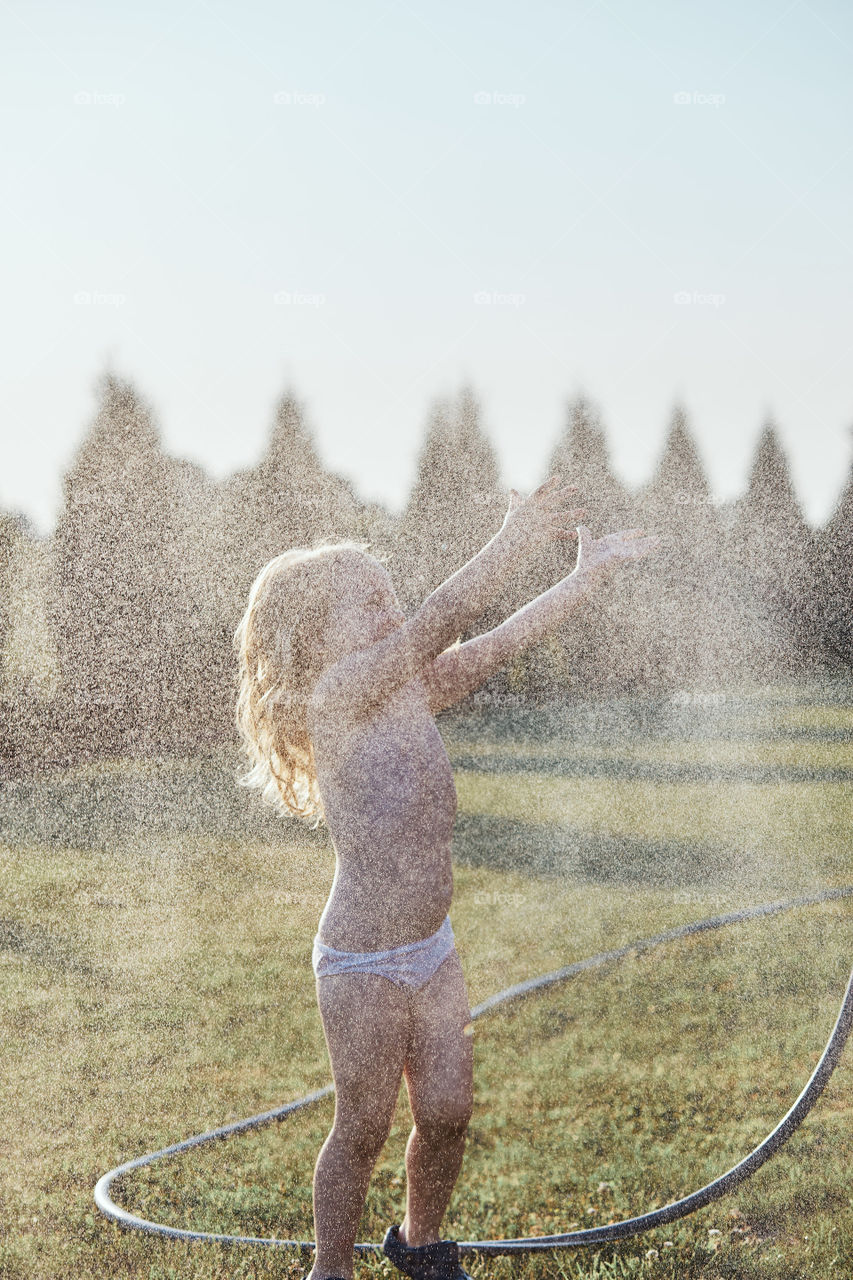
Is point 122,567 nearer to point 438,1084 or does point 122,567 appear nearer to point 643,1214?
point 643,1214

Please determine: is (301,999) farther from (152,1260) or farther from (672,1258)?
(672,1258)

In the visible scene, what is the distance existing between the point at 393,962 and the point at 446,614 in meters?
0.65

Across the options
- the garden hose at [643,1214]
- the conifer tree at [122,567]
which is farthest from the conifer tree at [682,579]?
the garden hose at [643,1214]

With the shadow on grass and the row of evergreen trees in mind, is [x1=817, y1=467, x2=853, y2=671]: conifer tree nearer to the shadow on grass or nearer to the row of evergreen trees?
the row of evergreen trees

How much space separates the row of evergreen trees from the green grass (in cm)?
536

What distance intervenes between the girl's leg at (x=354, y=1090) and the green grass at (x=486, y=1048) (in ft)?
1.80

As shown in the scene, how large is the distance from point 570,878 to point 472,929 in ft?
4.50

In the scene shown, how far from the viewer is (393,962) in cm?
200

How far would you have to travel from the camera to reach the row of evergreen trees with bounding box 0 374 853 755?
43.9 feet

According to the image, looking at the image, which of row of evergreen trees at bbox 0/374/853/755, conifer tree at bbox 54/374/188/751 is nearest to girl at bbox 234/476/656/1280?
row of evergreen trees at bbox 0/374/853/755

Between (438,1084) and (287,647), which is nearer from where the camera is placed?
(438,1084)

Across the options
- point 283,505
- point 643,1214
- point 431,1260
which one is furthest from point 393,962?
point 283,505

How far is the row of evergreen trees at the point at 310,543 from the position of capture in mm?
13375

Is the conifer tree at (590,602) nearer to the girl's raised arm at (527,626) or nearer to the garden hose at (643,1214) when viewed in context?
the garden hose at (643,1214)
